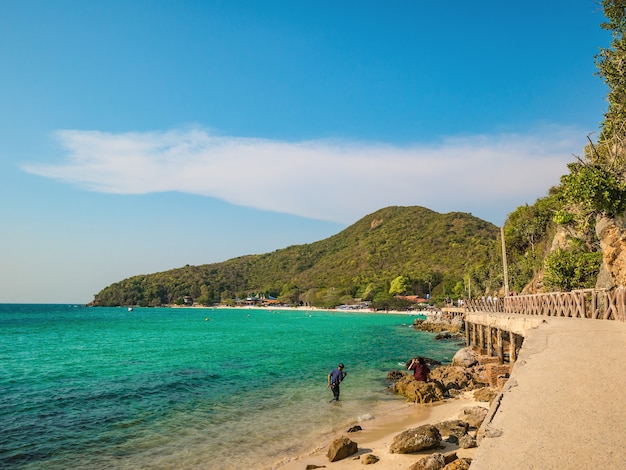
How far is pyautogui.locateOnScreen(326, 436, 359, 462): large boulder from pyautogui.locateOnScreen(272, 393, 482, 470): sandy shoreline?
0.12 m

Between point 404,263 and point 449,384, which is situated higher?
point 404,263

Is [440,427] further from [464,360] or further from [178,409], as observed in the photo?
[464,360]

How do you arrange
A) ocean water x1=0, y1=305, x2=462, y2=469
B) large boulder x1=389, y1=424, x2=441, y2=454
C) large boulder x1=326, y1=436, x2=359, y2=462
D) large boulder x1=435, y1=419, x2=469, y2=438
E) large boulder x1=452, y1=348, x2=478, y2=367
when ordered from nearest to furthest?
large boulder x1=389, y1=424, x2=441, y2=454 → large boulder x1=326, y1=436, x2=359, y2=462 → large boulder x1=435, y1=419, x2=469, y2=438 → ocean water x1=0, y1=305, x2=462, y2=469 → large boulder x1=452, y1=348, x2=478, y2=367

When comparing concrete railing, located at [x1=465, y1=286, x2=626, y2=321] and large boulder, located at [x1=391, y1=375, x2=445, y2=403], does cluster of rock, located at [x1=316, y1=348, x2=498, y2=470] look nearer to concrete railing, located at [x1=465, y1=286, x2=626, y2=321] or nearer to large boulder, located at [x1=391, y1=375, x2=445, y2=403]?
large boulder, located at [x1=391, y1=375, x2=445, y2=403]

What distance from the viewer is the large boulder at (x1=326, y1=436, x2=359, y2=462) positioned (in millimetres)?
9781

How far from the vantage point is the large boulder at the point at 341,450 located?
978cm

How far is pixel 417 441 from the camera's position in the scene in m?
9.38

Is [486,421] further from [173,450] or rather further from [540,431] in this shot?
[173,450]

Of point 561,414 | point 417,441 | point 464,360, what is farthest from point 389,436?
point 464,360

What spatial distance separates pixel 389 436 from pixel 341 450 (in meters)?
2.21

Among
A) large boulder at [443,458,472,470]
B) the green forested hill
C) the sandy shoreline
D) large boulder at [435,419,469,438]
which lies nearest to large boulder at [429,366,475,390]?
the sandy shoreline

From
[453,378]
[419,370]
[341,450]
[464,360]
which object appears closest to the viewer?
[341,450]

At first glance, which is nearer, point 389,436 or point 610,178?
point 389,436

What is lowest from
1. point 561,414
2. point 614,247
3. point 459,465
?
point 459,465
